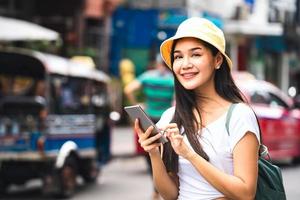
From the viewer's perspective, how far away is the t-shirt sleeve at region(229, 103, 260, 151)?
3.30m

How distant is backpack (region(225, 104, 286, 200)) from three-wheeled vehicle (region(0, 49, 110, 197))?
6722 millimetres

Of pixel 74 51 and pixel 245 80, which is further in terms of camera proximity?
pixel 74 51

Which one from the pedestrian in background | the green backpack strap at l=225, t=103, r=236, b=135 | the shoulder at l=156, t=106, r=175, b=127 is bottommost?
the pedestrian in background

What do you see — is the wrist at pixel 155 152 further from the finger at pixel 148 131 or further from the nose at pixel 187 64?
the nose at pixel 187 64

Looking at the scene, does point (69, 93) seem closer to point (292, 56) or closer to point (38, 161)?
point (38, 161)

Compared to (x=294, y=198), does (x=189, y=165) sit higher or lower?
higher

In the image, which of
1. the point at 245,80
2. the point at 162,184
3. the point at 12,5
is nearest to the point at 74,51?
the point at 12,5

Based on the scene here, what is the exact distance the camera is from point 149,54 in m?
26.8

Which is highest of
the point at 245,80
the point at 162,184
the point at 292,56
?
the point at 162,184

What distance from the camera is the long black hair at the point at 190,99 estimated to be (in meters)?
3.45

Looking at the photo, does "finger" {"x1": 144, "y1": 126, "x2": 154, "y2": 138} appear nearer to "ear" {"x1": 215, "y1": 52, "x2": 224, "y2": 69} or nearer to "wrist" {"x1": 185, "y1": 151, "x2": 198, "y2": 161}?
"wrist" {"x1": 185, "y1": 151, "x2": 198, "y2": 161}

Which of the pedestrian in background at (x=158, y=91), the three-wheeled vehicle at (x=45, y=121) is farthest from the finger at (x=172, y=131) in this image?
the three-wheeled vehicle at (x=45, y=121)

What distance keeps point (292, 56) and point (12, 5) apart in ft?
70.4

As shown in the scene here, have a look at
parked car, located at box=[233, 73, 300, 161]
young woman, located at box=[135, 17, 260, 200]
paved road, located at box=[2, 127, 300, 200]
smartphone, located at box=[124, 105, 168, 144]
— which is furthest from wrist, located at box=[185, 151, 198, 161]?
parked car, located at box=[233, 73, 300, 161]
